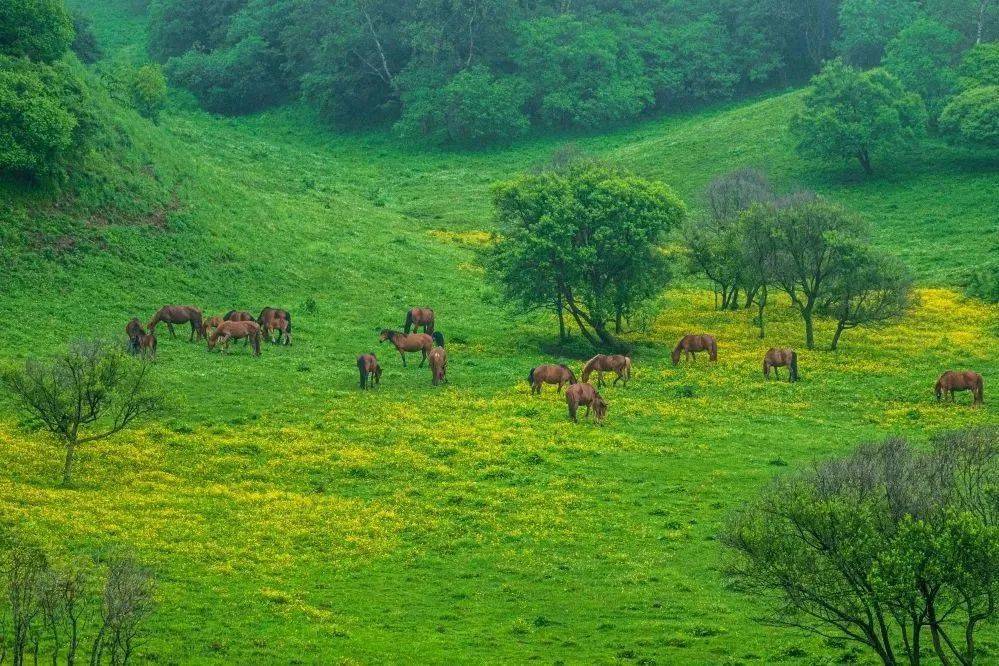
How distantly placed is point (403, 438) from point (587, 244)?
2078 centimetres

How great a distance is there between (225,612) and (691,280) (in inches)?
2218

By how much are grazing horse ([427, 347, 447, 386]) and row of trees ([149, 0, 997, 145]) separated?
68.2 metres

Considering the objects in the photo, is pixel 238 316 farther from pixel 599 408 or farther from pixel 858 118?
pixel 858 118

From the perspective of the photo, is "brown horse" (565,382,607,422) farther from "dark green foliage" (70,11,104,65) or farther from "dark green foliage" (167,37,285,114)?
"dark green foliage" (167,37,285,114)

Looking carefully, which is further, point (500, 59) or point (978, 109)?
point (500, 59)

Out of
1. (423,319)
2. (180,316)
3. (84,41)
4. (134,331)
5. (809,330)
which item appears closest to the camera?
(134,331)

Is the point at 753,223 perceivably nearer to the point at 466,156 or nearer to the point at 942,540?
the point at 942,540

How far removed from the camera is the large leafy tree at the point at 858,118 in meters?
95.8

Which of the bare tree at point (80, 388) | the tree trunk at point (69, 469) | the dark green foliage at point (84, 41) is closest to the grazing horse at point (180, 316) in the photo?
the bare tree at point (80, 388)

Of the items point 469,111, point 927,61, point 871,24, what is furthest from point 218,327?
point 871,24

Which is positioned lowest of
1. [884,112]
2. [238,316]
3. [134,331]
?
[134,331]

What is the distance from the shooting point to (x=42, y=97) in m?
64.7

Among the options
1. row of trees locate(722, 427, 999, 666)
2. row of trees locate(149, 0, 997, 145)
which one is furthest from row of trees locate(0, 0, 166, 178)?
row of trees locate(149, 0, 997, 145)

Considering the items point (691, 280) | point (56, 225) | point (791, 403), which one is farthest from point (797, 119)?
point (56, 225)
